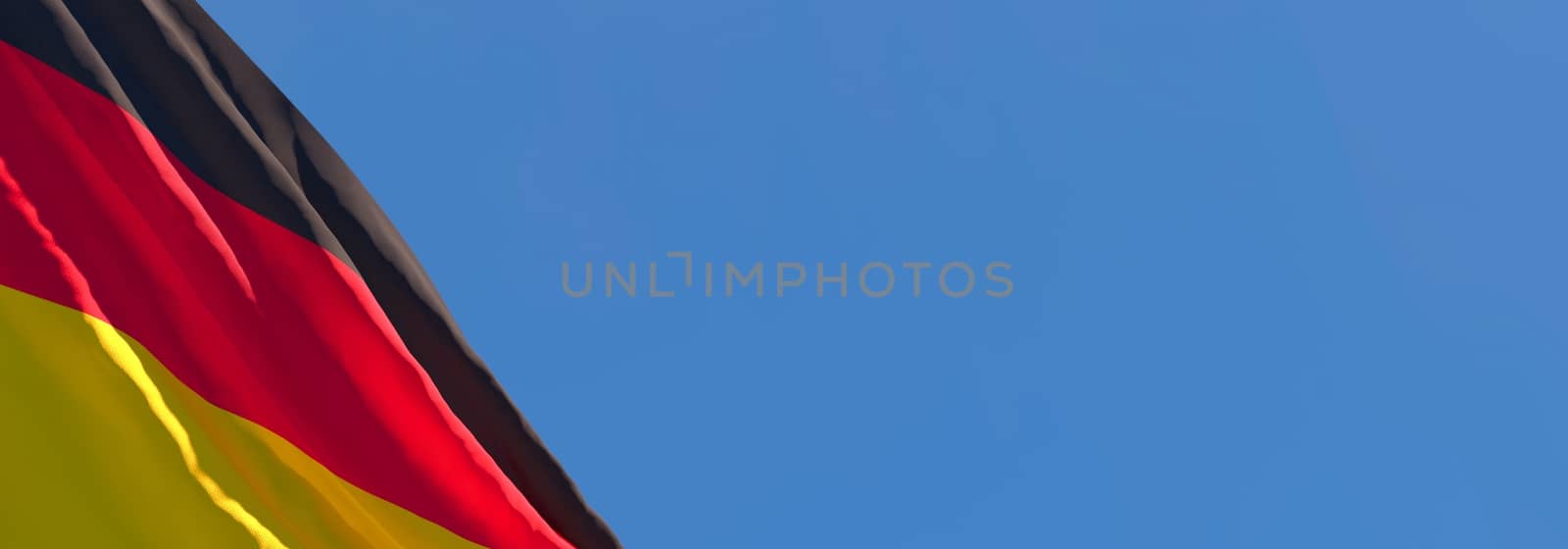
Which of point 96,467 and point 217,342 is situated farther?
point 217,342

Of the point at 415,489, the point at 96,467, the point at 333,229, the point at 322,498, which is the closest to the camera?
the point at 96,467

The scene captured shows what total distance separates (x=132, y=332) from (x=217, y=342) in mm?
254

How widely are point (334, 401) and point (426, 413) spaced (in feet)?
0.99

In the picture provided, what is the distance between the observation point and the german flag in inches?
146

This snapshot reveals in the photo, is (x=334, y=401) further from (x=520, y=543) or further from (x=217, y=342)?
(x=520, y=543)

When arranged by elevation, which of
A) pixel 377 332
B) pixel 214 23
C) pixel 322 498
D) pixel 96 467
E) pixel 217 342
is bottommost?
pixel 96 467

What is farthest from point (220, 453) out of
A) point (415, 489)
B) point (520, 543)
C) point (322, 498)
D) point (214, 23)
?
point (214, 23)

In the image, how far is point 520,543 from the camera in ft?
15.2

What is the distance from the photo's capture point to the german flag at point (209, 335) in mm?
3717

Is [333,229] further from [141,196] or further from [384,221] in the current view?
[141,196]

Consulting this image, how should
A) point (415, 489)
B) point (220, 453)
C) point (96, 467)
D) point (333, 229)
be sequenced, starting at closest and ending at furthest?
point (96, 467) < point (220, 453) < point (415, 489) < point (333, 229)

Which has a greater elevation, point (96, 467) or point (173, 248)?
point (173, 248)

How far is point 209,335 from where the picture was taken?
13.8 feet

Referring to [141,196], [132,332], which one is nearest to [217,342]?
[132,332]
